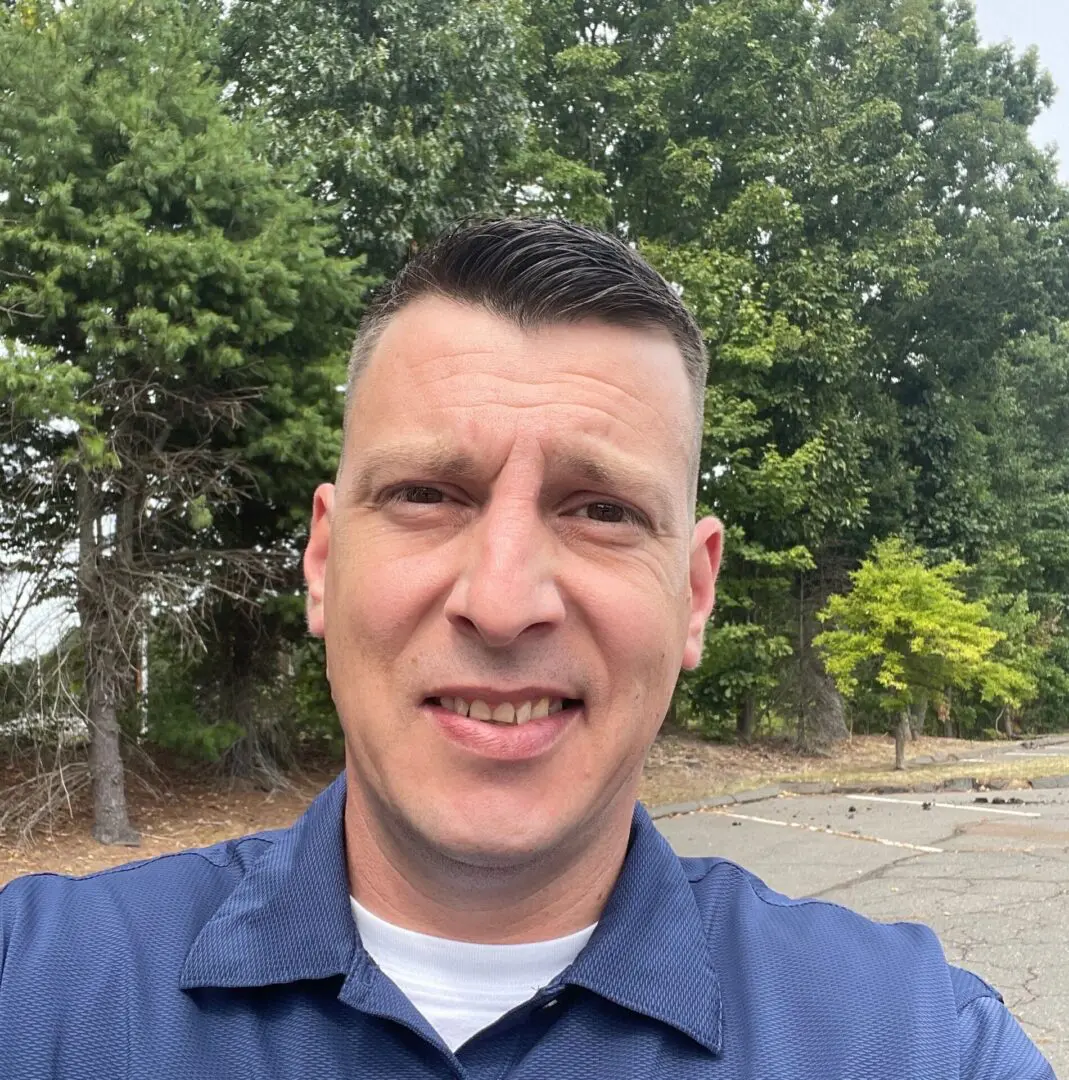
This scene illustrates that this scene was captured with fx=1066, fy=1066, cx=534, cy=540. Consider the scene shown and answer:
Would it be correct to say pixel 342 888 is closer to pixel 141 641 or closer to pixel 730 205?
pixel 141 641

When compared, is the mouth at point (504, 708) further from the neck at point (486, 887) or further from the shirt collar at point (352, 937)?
the shirt collar at point (352, 937)

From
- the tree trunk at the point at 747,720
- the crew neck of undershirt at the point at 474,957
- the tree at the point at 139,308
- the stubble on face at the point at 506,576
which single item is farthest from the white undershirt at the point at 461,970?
the tree trunk at the point at 747,720

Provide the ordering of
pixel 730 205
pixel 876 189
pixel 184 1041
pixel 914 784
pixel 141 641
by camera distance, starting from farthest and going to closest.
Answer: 1. pixel 876 189
2. pixel 730 205
3. pixel 914 784
4. pixel 141 641
5. pixel 184 1041

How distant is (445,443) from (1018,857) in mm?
8462

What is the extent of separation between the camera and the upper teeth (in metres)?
1.43

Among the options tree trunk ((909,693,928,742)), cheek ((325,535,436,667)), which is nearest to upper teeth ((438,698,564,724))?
cheek ((325,535,436,667))

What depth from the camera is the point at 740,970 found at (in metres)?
1.46

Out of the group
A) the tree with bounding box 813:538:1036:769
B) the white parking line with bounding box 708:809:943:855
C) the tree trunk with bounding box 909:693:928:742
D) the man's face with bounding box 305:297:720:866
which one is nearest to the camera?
the man's face with bounding box 305:297:720:866

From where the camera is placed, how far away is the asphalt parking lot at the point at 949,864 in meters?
5.51

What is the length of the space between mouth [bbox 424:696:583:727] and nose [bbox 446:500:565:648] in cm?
9

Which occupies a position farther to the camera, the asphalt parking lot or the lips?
the asphalt parking lot

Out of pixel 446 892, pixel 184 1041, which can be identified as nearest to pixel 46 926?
pixel 184 1041

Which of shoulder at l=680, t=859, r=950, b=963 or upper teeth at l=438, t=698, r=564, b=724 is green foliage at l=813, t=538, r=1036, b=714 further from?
upper teeth at l=438, t=698, r=564, b=724

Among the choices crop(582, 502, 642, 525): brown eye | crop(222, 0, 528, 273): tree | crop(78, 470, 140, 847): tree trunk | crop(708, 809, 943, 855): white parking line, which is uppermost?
crop(222, 0, 528, 273): tree
